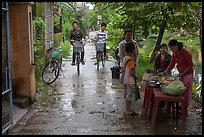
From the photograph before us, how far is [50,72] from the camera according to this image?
10.4 meters

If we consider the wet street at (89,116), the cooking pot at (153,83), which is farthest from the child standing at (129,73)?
the wet street at (89,116)

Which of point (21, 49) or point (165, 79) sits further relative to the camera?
point (21, 49)

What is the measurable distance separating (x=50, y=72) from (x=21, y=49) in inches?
120

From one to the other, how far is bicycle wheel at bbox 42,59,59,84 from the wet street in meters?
0.28

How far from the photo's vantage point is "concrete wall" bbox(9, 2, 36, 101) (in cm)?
723

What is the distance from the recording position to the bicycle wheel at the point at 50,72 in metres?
10.2

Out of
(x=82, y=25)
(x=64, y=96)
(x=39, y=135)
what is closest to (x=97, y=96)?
(x=64, y=96)

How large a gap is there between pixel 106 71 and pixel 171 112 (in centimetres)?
574

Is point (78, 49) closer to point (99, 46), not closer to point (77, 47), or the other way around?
point (77, 47)

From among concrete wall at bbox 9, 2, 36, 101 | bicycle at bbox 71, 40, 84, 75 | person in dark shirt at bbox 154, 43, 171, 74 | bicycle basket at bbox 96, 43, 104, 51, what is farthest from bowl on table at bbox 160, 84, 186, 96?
bicycle basket at bbox 96, 43, 104, 51

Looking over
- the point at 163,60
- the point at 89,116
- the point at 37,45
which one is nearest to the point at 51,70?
the point at 37,45

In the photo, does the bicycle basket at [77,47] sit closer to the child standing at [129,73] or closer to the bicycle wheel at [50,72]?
the bicycle wheel at [50,72]

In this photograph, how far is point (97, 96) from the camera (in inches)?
340

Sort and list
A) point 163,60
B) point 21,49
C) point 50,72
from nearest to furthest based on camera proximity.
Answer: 1. point 21,49
2. point 163,60
3. point 50,72
